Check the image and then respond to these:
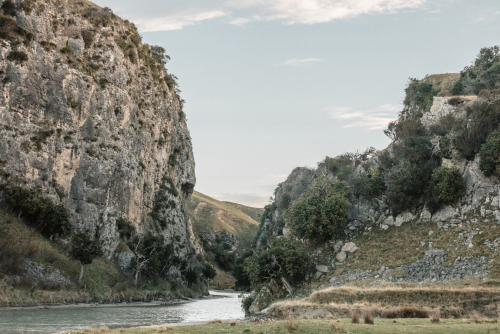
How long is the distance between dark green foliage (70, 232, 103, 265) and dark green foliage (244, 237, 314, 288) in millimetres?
29163

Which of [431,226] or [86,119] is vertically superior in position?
[86,119]

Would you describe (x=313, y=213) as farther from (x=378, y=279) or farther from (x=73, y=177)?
(x=73, y=177)

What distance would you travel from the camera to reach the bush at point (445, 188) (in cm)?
5609

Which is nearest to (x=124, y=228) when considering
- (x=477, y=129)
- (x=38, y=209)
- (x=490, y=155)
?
(x=38, y=209)

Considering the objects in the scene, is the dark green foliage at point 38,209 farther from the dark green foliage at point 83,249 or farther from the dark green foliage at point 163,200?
the dark green foliage at point 163,200

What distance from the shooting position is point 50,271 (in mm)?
66000

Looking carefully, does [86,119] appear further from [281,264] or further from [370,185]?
[370,185]

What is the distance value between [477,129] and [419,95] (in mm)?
37842

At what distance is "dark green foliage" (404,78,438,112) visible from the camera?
296 feet

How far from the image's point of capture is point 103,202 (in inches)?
3410

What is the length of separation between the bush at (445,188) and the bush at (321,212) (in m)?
12.1

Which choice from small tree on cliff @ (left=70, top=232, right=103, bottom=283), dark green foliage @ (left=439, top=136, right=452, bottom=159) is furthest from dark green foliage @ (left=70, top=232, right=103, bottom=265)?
dark green foliage @ (left=439, top=136, right=452, bottom=159)

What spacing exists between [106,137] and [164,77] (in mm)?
42899

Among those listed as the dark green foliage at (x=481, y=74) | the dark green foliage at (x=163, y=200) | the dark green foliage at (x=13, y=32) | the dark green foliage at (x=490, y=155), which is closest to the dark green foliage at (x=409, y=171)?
the dark green foliage at (x=490, y=155)
